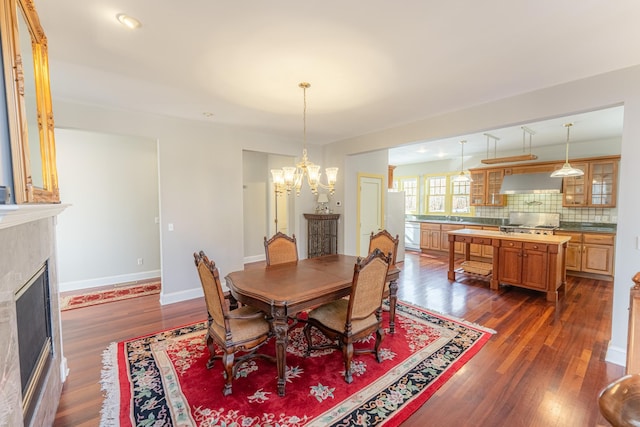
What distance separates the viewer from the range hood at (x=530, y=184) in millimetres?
5852

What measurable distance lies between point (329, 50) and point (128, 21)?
140cm

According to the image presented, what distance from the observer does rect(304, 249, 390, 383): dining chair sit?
2215 millimetres

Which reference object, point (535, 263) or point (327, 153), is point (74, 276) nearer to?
point (327, 153)

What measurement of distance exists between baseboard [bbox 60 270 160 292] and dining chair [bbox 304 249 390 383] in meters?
4.06

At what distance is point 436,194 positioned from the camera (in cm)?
850

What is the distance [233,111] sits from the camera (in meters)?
3.67

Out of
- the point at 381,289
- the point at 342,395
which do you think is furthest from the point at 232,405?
the point at 381,289

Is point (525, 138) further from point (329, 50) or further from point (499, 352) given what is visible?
point (329, 50)

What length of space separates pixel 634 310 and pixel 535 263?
105 inches

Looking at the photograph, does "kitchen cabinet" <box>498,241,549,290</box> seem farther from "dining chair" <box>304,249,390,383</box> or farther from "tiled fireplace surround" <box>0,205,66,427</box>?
"tiled fireplace surround" <box>0,205,66,427</box>

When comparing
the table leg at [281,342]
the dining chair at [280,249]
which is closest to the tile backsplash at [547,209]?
the dining chair at [280,249]

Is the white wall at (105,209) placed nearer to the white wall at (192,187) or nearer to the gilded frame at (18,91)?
the white wall at (192,187)

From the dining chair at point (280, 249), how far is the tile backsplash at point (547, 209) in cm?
611

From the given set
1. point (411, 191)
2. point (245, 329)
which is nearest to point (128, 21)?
point (245, 329)
